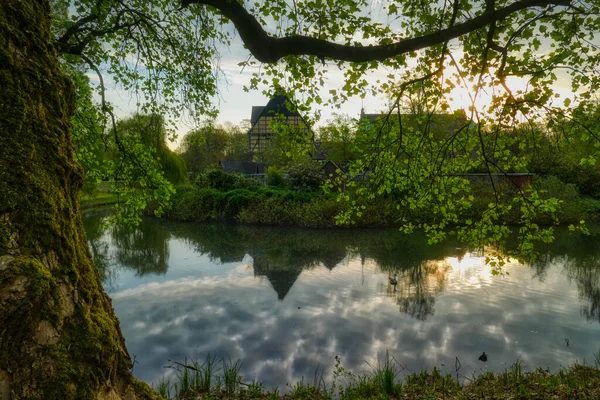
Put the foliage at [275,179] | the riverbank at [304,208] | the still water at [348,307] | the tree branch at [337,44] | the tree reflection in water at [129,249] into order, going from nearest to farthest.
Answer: the tree branch at [337,44]
the still water at [348,307]
the tree reflection in water at [129,249]
the riverbank at [304,208]
the foliage at [275,179]

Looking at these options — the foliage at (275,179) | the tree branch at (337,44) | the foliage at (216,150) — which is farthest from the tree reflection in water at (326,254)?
the foliage at (216,150)

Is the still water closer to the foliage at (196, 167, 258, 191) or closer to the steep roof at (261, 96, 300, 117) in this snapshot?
the steep roof at (261, 96, 300, 117)

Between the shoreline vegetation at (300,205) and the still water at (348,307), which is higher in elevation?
the shoreline vegetation at (300,205)

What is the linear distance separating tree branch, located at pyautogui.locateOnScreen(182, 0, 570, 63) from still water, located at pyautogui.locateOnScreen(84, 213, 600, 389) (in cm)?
468

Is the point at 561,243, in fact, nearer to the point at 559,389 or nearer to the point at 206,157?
the point at 559,389

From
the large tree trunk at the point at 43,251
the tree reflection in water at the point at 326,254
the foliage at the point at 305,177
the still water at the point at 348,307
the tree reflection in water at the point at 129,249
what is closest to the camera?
the large tree trunk at the point at 43,251

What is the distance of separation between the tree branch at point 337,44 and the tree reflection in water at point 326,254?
253 inches

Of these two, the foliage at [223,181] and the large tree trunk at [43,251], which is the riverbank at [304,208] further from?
the large tree trunk at [43,251]

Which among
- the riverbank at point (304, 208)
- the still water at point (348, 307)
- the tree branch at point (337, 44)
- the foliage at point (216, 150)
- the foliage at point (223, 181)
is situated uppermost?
the foliage at point (216, 150)

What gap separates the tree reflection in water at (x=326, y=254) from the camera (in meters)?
10.2

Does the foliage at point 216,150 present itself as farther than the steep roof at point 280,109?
Yes

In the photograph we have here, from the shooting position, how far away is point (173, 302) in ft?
29.9

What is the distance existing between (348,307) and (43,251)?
310 inches

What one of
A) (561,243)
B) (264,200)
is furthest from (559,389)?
(264,200)
